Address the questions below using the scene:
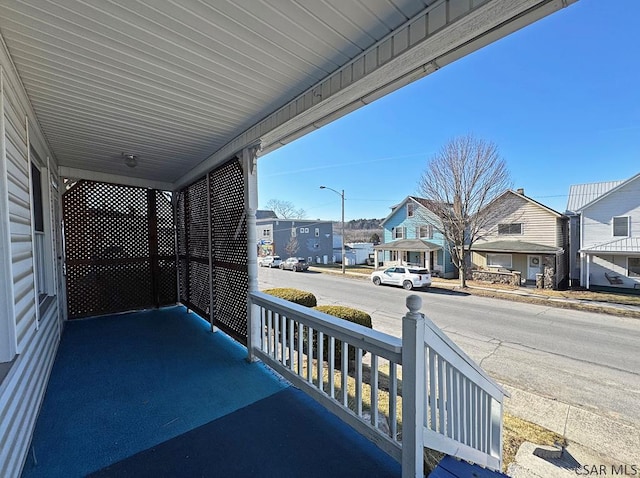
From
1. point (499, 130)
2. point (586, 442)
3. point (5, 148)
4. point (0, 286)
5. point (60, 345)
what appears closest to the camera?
point (0, 286)

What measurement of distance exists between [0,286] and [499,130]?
1352 cm

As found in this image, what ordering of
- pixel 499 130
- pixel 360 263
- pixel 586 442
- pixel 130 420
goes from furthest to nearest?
pixel 360 263
pixel 499 130
pixel 586 442
pixel 130 420

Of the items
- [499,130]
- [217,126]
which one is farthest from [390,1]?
[499,130]

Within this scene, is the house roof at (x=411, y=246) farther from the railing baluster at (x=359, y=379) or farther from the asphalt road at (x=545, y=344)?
the railing baluster at (x=359, y=379)

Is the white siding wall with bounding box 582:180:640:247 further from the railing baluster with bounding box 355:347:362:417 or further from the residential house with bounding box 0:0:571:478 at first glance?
the railing baluster with bounding box 355:347:362:417

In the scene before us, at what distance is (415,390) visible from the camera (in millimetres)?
1372

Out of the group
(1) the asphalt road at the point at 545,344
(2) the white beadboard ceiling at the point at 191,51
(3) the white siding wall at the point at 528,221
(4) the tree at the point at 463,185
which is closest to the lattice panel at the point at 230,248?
(2) the white beadboard ceiling at the point at 191,51

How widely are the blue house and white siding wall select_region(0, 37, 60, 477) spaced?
14354 mm

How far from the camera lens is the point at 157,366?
115 inches

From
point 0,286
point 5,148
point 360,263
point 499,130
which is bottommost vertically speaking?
point 360,263

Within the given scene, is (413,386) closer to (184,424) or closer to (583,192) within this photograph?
(184,424)

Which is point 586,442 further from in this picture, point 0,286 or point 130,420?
point 0,286

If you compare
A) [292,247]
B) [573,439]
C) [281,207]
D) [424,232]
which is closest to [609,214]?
[424,232]

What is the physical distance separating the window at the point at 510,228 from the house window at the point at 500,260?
4.30ft
